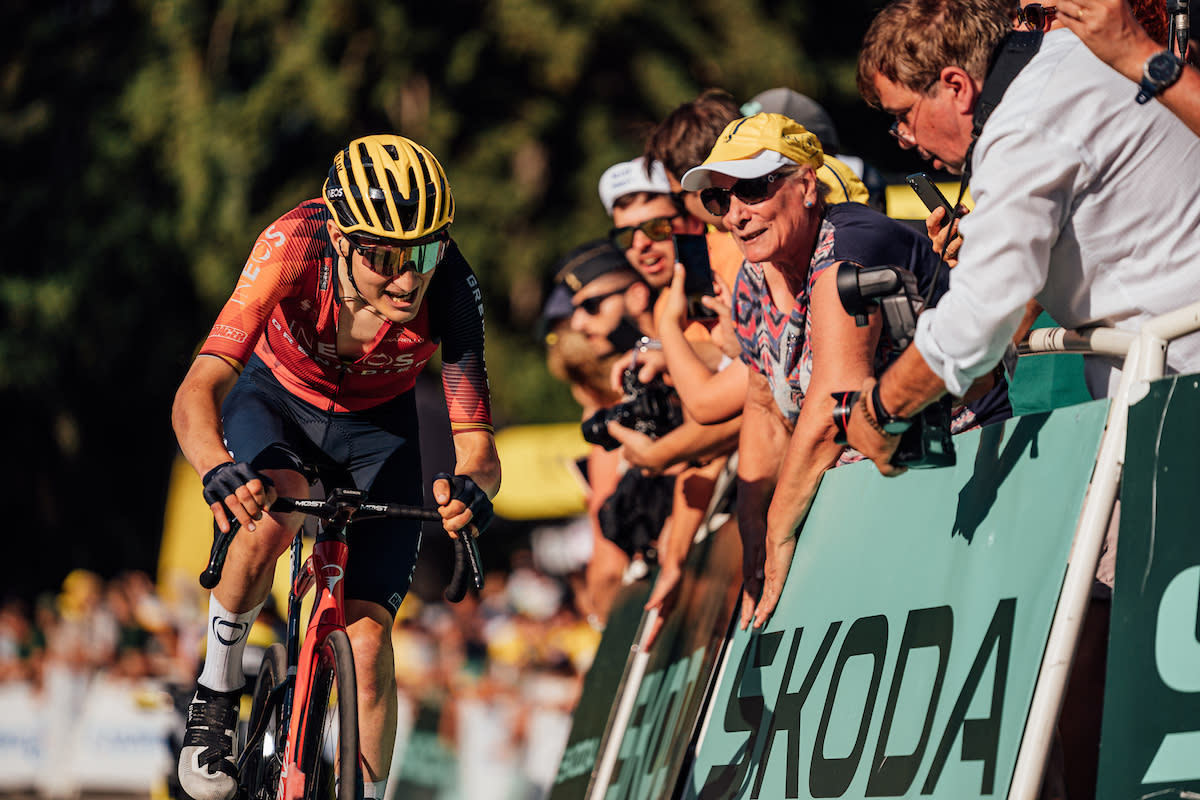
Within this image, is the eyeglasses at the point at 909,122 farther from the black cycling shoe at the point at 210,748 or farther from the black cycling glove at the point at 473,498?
the black cycling shoe at the point at 210,748

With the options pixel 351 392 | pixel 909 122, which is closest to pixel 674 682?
pixel 351 392

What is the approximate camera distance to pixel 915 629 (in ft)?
11.7

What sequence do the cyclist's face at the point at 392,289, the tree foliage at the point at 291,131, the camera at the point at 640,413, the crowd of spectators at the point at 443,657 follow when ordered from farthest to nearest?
the tree foliage at the point at 291,131, the crowd of spectators at the point at 443,657, the camera at the point at 640,413, the cyclist's face at the point at 392,289

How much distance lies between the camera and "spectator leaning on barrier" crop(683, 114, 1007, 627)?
4234 mm

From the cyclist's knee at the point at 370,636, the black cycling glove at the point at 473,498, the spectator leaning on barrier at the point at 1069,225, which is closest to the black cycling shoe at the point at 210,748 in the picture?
the cyclist's knee at the point at 370,636

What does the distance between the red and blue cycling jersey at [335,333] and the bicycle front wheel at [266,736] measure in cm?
97

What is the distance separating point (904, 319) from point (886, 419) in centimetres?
24

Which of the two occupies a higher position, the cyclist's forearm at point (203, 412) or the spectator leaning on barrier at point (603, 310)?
the cyclist's forearm at point (203, 412)

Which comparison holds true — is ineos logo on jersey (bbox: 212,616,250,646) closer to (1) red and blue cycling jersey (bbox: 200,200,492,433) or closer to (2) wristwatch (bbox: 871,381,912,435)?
(1) red and blue cycling jersey (bbox: 200,200,492,433)

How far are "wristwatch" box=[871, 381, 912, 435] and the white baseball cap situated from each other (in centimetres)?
325

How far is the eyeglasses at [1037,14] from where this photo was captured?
152 inches

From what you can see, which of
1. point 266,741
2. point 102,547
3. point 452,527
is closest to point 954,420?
point 452,527

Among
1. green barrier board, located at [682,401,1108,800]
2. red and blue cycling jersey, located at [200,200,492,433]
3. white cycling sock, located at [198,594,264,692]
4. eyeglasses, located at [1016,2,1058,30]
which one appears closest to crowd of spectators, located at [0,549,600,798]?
white cycling sock, located at [198,594,264,692]

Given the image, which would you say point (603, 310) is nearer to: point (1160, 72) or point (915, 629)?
point (915, 629)
